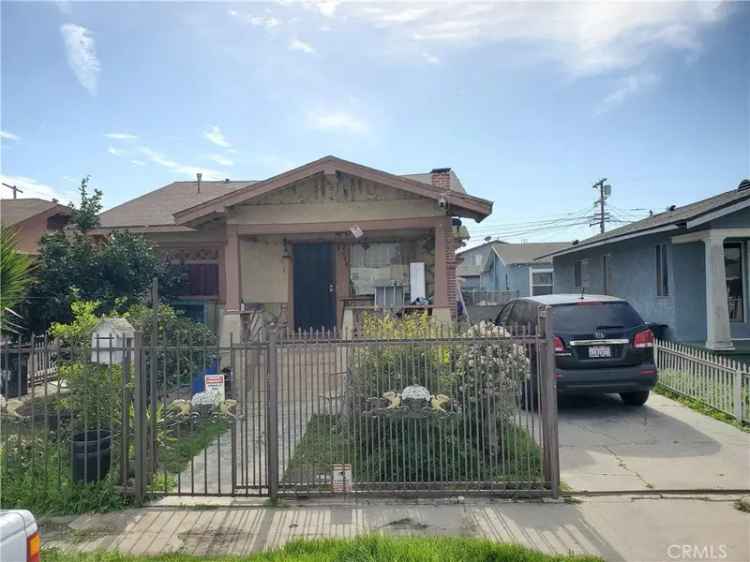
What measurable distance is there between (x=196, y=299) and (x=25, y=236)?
29.2ft

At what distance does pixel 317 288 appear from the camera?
12516mm

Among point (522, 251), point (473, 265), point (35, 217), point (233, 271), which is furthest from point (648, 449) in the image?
point (473, 265)

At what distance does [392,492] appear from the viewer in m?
4.84

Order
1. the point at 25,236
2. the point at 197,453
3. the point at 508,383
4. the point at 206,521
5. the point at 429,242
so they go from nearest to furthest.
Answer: the point at 206,521 → the point at 508,383 → the point at 197,453 → the point at 429,242 → the point at 25,236

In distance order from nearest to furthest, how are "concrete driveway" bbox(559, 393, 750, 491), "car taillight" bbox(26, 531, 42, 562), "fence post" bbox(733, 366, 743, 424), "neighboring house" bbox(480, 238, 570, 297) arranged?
"car taillight" bbox(26, 531, 42, 562) < "concrete driveway" bbox(559, 393, 750, 491) < "fence post" bbox(733, 366, 743, 424) < "neighboring house" bbox(480, 238, 570, 297)

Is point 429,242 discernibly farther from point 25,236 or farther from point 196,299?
point 25,236

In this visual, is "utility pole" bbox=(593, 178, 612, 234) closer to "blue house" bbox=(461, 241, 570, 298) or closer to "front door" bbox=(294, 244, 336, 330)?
"blue house" bbox=(461, 241, 570, 298)

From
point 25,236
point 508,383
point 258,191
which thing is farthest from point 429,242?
point 25,236

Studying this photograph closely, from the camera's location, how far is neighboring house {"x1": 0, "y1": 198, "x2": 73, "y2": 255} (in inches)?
659

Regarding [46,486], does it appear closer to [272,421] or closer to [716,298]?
[272,421]

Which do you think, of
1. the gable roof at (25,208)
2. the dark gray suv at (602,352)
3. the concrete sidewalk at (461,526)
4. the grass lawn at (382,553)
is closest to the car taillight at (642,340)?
the dark gray suv at (602,352)

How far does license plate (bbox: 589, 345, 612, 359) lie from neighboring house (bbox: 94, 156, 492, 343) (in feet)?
11.7

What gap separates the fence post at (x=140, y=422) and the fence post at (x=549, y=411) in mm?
3955

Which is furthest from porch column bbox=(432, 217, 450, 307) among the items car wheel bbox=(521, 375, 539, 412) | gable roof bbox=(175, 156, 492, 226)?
car wheel bbox=(521, 375, 539, 412)
